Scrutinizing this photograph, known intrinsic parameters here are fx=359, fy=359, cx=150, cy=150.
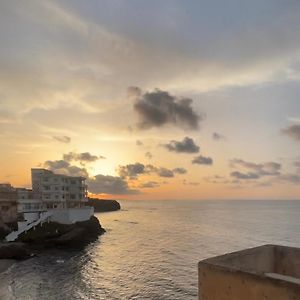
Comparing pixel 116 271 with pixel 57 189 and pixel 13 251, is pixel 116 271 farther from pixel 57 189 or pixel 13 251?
pixel 57 189

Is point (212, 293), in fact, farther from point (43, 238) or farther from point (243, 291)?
point (43, 238)

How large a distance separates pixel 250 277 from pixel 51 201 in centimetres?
A: 9068

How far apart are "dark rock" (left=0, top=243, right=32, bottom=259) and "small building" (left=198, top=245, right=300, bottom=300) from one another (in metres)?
56.5

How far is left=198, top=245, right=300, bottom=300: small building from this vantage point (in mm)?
8633

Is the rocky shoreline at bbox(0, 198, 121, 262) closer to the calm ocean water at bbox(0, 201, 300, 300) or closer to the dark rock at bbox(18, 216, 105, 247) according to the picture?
the dark rock at bbox(18, 216, 105, 247)

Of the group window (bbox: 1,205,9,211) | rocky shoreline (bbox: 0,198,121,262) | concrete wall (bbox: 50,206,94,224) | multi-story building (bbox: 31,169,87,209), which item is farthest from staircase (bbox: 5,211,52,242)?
multi-story building (bbox: 31,169,87,209)

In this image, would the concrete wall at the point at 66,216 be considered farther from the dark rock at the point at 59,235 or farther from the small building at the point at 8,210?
→ the small building at the point at 8,210

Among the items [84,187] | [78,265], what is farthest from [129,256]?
[84,187]

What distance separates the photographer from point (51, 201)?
310 feet

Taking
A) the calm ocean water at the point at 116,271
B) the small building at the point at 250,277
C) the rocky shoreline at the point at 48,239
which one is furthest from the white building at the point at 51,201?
the small building at the point at 250,277

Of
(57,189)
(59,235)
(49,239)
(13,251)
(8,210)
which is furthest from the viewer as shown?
(57,189)

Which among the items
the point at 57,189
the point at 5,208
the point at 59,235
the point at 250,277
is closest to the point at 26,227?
the point at 59,235

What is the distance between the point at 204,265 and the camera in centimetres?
1012

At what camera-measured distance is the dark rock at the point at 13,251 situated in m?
60.7
